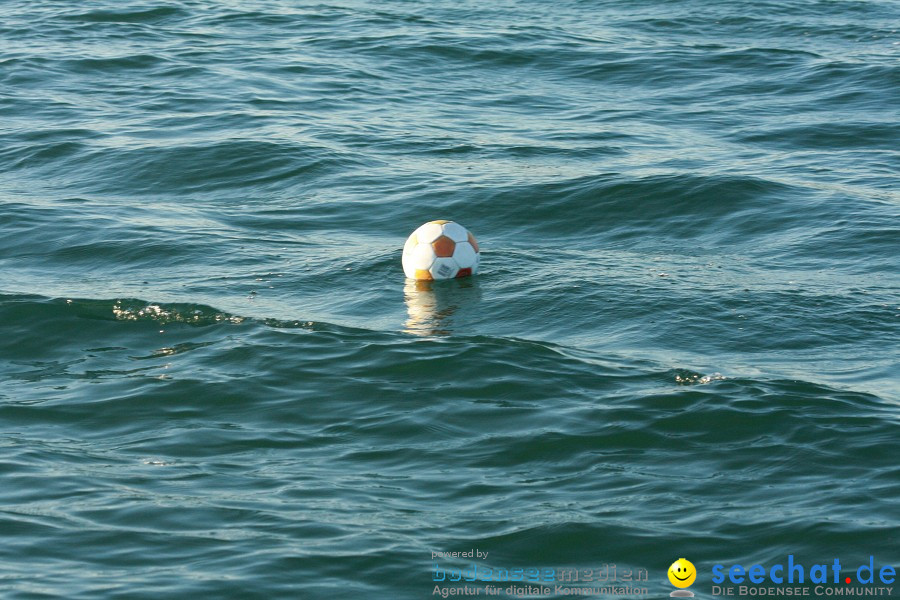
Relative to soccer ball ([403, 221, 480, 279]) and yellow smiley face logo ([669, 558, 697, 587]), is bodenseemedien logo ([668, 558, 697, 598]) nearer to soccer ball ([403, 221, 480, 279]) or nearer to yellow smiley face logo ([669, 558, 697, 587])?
yellow smiley face logo ([669, 558, 697, 587])

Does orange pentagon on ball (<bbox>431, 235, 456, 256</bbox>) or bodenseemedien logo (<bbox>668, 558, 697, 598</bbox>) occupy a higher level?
orange pentagon on ball (<bbox>431, 235, 456, 256</bbox>)

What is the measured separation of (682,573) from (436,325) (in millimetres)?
4242

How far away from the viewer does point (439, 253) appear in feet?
36.4

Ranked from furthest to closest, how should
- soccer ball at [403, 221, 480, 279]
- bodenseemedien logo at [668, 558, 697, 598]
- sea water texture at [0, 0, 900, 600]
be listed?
soccer ball at [403, 221, 480, 279] → sea water texture at [0, 0, 900, 600] → bodenseemedien logo at [668, 558, 697, 598]

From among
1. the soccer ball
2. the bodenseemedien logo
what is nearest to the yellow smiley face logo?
the bodenseemedien logo

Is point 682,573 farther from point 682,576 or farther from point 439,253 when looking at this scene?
point 439,253

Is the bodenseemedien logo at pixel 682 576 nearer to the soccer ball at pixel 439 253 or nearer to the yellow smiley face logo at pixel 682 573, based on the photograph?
the yellow smiley face logo at pixel 682 573

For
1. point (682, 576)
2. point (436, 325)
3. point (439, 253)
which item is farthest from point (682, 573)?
point (439, 253)

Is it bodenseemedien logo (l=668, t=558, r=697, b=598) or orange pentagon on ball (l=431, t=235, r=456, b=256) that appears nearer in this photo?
bodenseemedien logo (l=668, t=558, r=697, b=598)

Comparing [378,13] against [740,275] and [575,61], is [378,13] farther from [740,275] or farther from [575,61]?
[740,275]

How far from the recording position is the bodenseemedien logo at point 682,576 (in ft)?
20.2

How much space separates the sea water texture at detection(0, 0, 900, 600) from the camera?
681 centimetres

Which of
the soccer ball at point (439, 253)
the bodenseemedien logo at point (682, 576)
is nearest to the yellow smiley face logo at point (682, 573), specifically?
the bodenseemedien logo at point (682, 576)

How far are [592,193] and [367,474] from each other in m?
7.28
